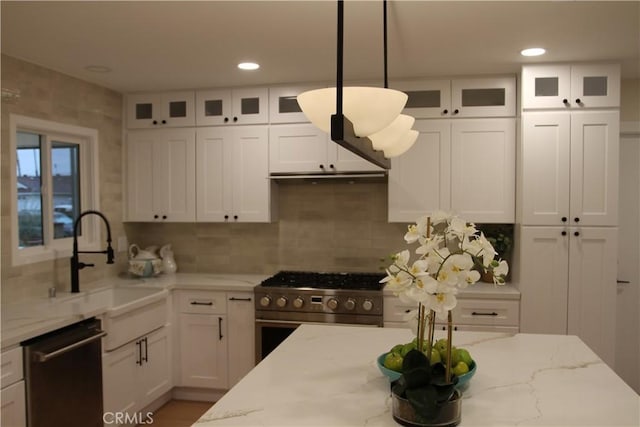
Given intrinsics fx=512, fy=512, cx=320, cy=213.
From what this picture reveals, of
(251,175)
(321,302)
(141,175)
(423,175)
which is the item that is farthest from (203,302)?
(423,175)

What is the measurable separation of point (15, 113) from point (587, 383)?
3305 millimetres

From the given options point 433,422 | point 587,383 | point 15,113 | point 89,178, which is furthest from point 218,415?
point 89,178

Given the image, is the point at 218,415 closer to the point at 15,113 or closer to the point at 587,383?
the point at 587,383

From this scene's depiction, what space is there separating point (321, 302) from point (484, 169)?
1.50 m

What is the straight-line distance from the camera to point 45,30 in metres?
2.66

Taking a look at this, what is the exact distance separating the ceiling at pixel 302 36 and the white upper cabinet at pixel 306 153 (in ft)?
1.44

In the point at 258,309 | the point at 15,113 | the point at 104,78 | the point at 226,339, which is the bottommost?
the point at 226,339

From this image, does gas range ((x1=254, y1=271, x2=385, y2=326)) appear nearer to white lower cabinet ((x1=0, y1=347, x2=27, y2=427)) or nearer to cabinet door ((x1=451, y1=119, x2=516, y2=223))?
cabinet door ((x1=451, y1=119, x2=516, y2=223))

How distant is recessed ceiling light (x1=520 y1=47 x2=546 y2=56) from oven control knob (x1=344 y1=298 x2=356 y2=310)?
1936 millimetres

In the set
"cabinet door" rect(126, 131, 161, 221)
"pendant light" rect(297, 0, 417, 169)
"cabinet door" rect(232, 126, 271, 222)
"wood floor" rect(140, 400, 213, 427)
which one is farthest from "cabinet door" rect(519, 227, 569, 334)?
"cabinet door" rect(126, 131, 161, 221)

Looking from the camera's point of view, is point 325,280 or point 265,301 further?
point 325,280

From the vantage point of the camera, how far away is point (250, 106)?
402 centimetres

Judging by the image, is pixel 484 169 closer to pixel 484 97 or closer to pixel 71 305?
pixel 484 97

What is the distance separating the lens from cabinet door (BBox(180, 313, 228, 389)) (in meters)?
3.85
